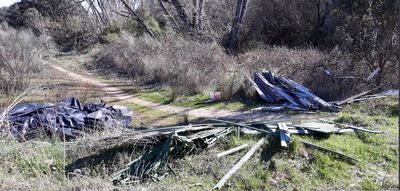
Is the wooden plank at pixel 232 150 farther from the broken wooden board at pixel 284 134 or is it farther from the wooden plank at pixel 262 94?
the wooden plank at pixel 262 94

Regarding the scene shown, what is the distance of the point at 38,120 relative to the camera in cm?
725

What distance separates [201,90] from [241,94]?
1.40 metres

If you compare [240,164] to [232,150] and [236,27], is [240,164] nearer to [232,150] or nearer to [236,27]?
[232,150]

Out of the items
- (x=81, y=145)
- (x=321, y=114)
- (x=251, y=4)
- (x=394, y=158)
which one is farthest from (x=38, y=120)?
(x=251, y=4)

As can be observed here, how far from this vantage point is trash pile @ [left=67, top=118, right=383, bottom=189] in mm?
5078

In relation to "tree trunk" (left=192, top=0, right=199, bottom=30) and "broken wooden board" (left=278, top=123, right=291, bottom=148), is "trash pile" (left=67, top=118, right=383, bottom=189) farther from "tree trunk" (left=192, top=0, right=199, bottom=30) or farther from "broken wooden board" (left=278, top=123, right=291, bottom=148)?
"tree trunk" (left=192, top=0, right=199, bottom=30)

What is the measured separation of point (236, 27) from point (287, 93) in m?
9.52

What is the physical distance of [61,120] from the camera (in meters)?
7.26

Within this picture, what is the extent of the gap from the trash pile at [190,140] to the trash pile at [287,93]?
1.55 meters

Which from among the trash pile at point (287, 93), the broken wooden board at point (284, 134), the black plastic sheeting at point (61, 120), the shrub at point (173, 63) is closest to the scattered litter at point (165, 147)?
the broken wooden board at point (284, 134)

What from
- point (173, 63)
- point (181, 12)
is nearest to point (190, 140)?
point (173, 63)

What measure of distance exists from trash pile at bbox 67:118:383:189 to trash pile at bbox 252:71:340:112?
1.55 meters

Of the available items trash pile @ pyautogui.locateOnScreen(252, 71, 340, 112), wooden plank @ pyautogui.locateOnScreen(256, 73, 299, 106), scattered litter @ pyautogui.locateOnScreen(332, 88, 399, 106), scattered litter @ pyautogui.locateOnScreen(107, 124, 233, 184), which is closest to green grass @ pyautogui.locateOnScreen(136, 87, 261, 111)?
trash pile @ pyautogui.locateOnScreen(252, 71, 340, 112)

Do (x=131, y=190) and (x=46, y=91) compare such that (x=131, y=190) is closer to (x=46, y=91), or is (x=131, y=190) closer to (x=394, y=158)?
(x=394, y=158)
